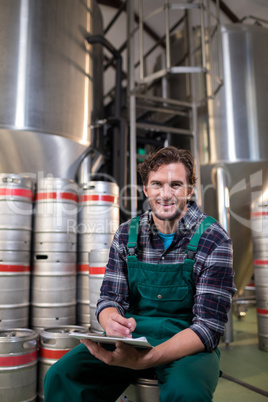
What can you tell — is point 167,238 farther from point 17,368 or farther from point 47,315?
point 47,315

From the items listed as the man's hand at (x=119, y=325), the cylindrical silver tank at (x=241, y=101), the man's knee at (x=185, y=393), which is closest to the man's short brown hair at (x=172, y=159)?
the man's hand at (x=119, y=325)

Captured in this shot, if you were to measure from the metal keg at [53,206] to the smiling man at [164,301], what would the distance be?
3.40 feet

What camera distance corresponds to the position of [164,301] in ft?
4.22

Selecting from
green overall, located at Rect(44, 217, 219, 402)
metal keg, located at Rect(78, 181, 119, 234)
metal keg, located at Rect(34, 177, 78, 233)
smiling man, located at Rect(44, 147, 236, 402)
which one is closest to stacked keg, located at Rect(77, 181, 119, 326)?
metal keg, located at Rect(78, 181, 119, 234)

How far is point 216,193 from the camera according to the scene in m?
3.38

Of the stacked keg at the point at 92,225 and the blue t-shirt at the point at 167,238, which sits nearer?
the blue t-shirt at the point at 167,238

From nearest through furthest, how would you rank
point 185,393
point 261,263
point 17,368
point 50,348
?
point 185,393
point 17,368
point 50,348
point 261,263

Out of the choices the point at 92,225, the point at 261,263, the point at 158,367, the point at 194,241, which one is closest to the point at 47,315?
the point at 92,225

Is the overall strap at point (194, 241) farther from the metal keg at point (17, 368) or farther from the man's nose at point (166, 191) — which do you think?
the metal keg at point (17, 368)

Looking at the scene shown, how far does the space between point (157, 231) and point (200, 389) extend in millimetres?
635

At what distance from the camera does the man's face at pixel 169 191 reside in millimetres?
1380

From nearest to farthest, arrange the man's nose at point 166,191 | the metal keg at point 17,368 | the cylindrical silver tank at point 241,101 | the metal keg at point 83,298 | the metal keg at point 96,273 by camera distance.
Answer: the man's nose at point 166,191
the metal keg at point 17,368
the metal keg at point 96,273
the metal keg at point 83,298
the cylindrical silver tank at point 241,101

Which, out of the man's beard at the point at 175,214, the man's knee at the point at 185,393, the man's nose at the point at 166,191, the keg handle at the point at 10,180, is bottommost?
the man's knee at the point at 185,393

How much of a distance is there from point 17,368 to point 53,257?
746 millimetres
